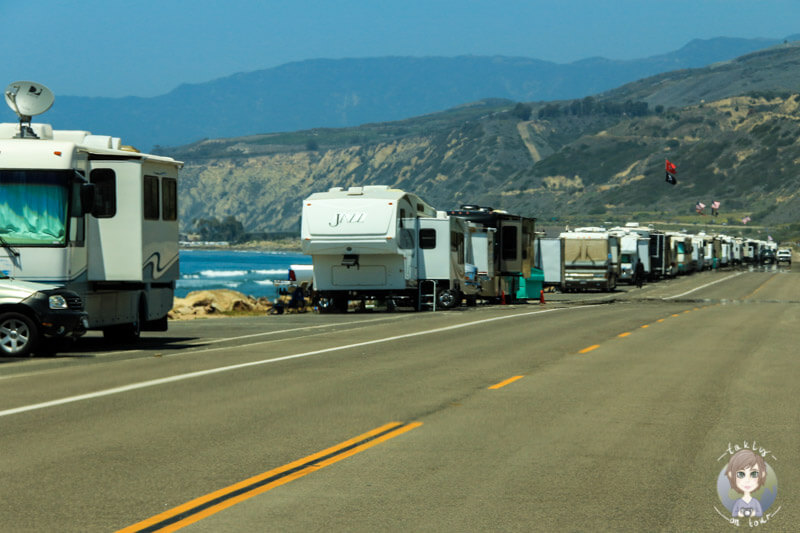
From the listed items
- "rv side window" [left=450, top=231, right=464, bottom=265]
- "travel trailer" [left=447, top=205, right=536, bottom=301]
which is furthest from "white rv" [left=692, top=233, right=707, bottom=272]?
"rv side window" [left=450, top=231, right=464, bottom=265]

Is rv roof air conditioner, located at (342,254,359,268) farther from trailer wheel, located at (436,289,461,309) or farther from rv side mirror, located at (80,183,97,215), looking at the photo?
rv side mirror, located at (80,183,97,215)

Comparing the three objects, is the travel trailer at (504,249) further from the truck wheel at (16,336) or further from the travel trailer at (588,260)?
the truck wheel at (16,336)

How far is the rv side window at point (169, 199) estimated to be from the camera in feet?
65.7

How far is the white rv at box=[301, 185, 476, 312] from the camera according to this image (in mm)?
31906

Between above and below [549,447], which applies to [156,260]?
above

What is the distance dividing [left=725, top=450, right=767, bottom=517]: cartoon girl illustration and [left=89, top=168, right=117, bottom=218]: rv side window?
11.7m

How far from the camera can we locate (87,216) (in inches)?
729

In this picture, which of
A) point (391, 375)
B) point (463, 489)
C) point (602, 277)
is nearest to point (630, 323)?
point (391, 375)

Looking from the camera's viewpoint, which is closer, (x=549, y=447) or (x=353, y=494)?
(x=353, y=494)

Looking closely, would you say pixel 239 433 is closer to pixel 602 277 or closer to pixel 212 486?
pixel 212 486

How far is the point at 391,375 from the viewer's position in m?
15.2

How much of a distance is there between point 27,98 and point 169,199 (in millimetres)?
2886

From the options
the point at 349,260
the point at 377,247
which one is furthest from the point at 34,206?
the point at 349,260

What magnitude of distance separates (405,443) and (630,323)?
18.5 m
